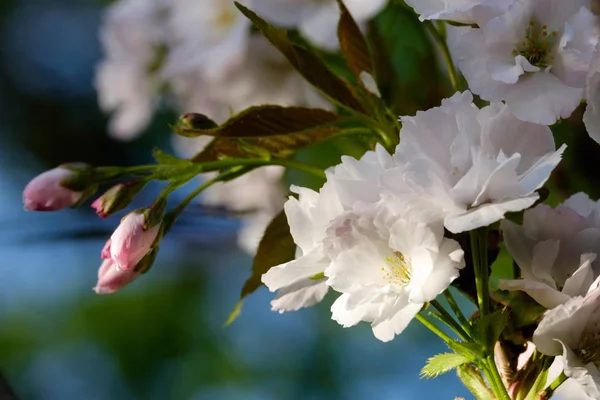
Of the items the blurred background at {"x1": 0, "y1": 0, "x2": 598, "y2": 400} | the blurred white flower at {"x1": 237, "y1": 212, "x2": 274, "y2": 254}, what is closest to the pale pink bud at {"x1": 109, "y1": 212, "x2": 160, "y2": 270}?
the blurred white flower at {"x1": 237, "y1": 212, "x2": 274, "y2": 254}

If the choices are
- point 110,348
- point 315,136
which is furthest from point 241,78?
point 110,348

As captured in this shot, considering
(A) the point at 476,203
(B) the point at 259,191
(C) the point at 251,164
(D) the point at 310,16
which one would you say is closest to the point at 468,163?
(A) the point at 476,203

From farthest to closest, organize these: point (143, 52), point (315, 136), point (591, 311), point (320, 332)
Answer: point (320, 332) → point (143, 52) → point (315, 136) → point (591, 311)

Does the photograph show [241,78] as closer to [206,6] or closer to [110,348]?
[206,6]

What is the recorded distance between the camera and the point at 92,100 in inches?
55.4

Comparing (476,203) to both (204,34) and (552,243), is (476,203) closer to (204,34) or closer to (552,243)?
(552,243)

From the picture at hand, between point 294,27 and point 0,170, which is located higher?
point 294,27

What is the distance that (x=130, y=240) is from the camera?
0.91ft

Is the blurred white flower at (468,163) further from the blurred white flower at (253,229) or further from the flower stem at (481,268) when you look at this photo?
the blurred white flower at (253,229)

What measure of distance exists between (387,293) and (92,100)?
1.26 metres

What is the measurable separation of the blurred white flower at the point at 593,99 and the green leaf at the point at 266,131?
11 centimetres

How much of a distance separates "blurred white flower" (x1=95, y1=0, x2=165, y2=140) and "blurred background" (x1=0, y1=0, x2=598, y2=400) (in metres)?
0.52

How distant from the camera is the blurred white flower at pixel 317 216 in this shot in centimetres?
25

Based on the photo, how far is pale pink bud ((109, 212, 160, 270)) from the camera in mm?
278
